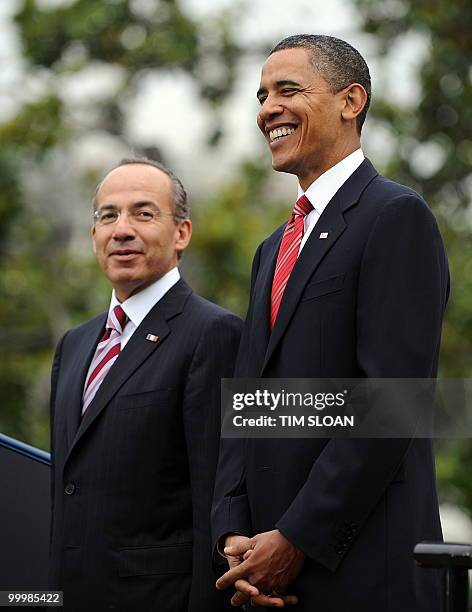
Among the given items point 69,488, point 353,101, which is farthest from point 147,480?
point 353,101

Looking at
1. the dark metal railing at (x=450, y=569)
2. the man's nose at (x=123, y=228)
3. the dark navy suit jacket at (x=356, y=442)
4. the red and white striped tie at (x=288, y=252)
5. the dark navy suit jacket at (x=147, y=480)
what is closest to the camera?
the dark metal railing at (x=450, y=569)

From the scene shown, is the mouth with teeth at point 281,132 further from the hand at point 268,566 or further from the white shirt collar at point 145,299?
the hand at point 268,566

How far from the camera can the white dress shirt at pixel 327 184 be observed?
10.4 ft

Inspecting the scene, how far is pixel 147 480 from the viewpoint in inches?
139

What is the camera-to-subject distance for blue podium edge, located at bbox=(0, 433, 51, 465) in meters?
3.66

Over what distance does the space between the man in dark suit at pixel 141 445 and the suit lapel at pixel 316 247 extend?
1.87 ft

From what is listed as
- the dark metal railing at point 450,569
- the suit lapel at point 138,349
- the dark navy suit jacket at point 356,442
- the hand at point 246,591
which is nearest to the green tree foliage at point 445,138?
the suit lapel at point 138,349

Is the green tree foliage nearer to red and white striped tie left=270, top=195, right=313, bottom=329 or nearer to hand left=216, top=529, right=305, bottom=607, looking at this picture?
red and white striped tie left=270, top=195, right=313, bottom=329

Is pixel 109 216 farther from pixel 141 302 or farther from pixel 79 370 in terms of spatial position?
pixel 79 370

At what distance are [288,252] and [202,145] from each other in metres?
10.2

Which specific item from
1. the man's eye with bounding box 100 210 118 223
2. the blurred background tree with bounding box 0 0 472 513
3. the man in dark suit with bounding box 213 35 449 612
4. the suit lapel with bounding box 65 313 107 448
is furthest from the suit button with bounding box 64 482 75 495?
the blurred background tree with bounding box 0 0 472 513

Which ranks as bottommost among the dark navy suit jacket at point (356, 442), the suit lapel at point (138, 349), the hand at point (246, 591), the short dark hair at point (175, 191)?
the hand at point (246, 591)

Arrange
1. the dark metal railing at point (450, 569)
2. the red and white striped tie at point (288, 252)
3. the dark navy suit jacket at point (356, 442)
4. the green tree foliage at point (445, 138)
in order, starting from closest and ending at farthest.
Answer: the dark metal railing at point (450, 569) < the dark navy suit jacket at point (356, 442) < the red and white striped tie at point (288, 252) < the green tree foliage at point (445, 138)

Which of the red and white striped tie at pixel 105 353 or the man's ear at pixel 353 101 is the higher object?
the man's ear at pixel 353 101
